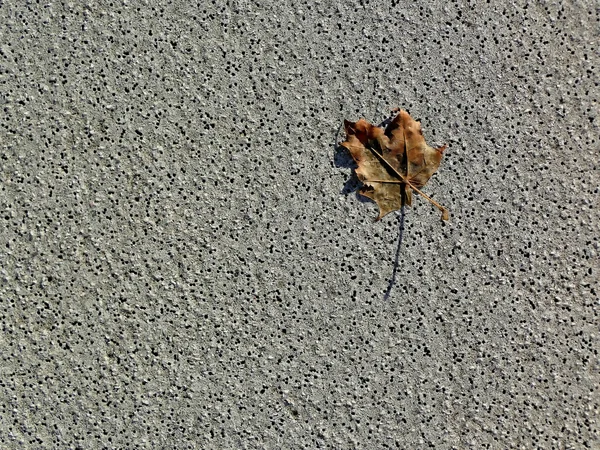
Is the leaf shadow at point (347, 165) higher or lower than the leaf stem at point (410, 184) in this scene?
lower

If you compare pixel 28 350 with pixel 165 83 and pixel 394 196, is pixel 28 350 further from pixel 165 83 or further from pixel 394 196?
pixel 394 196

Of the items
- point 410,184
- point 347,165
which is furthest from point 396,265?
point 347,165

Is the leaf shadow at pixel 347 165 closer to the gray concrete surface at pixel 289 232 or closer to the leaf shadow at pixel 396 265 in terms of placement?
the gray concrete surface at pixel 289 232

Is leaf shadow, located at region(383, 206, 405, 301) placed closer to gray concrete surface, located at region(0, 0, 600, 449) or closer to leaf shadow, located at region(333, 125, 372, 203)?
gray concrete surface, located at region(0, 0, 600, 449)

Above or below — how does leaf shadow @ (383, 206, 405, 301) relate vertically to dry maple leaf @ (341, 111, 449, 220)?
below

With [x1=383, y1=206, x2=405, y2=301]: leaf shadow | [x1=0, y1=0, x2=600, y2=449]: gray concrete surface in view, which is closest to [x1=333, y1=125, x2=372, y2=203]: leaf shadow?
[x1=0, y1=0, x2=600, y2=449]: gray concrete surface

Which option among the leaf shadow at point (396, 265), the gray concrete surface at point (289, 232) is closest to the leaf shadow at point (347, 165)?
the gray concrete surface at point (289, 232)
